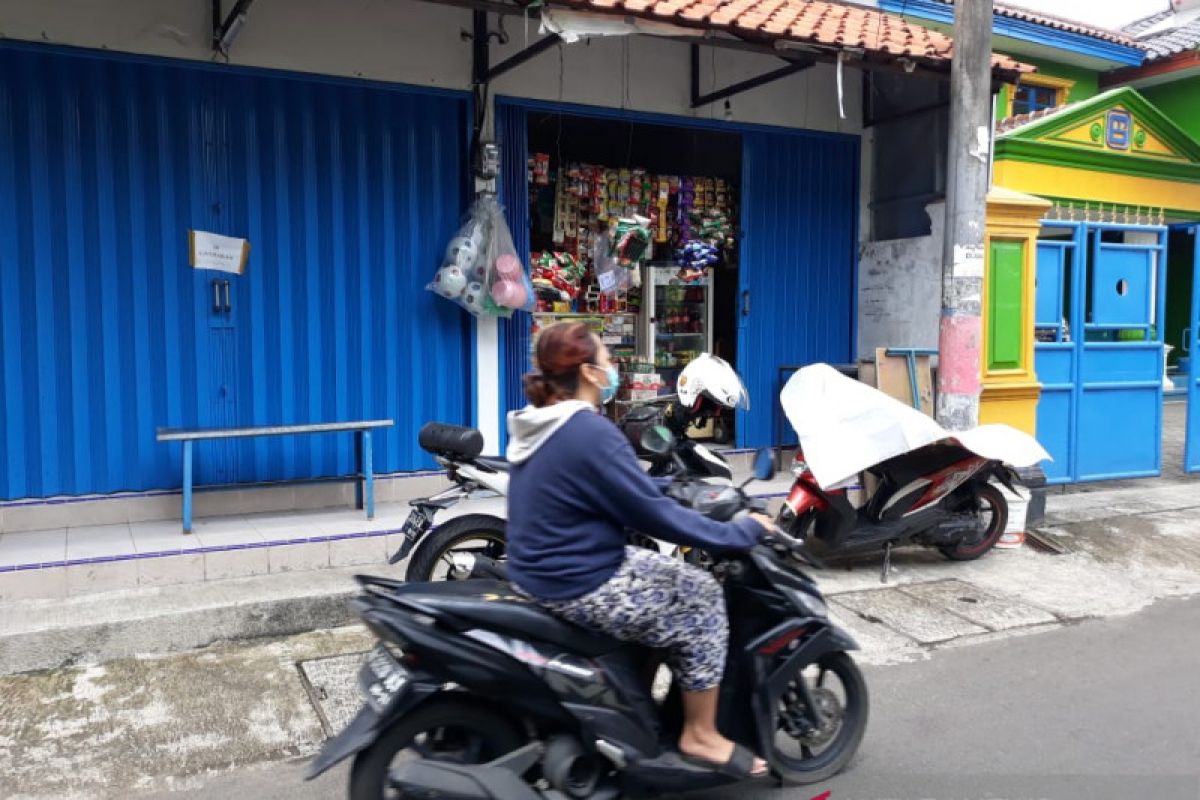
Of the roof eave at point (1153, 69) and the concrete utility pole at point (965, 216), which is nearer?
the concrete utility pole at point (965, 216)

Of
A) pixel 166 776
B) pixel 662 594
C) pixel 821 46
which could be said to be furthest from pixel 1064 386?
pixel 166 776

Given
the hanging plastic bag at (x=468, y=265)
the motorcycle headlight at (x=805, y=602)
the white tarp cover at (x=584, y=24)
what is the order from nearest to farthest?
the motorcycle headlight at (x=805, y=602) < the white tarp cover at (x=584, y=24) < the hanging plastic bag at (x=468, y=265)

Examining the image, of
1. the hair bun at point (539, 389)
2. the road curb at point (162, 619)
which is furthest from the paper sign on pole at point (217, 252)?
the hair bun at point (539, 389)

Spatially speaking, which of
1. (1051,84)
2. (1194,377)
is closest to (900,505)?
(1194,377)

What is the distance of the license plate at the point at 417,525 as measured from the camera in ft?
15.4

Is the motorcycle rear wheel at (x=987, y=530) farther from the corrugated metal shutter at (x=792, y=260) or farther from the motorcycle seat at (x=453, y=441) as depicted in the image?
the motorcycle seat at (x=453, y=441)

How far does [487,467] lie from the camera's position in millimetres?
4898

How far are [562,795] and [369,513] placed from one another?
149 inches

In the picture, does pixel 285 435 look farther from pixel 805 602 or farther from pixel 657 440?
pixel 805 602

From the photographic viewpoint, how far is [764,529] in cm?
310

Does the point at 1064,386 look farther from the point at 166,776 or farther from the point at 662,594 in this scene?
the point at 166,776

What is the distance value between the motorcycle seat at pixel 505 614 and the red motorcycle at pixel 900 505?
3055 mm

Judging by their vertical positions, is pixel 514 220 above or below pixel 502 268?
above

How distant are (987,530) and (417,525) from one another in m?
4.09
